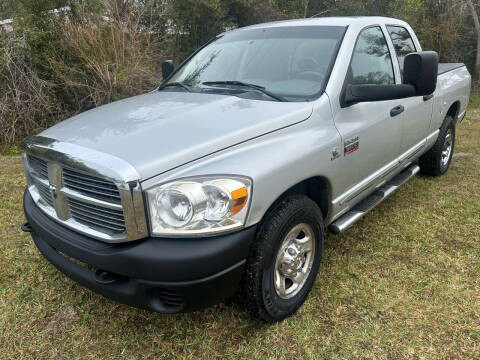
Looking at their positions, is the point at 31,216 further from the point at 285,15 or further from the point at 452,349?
the point at 285,15

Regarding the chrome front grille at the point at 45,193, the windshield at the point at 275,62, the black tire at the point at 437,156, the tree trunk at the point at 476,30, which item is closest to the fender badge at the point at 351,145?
the windshield at the point at 275,62

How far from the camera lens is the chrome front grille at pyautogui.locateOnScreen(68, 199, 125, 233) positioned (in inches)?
75.5

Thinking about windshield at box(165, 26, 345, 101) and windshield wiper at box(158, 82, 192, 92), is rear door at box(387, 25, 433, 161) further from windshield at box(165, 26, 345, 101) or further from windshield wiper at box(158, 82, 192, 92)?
windshield wiper at box(158, 82, 192, 92)

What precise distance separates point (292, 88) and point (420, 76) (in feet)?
2.75

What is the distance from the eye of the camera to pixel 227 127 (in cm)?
217

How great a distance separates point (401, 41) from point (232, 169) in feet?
8.74

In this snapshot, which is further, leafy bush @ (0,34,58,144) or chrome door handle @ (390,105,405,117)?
leafy bush @ (0,34,58,144)

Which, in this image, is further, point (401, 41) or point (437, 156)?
point (437, 156)

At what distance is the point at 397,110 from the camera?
3.23m

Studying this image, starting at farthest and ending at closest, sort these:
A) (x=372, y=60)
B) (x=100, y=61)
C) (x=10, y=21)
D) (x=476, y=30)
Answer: (x=476, y=30) → (x=100, y=61) → (x=10, y=21) → (x=372, y=60)

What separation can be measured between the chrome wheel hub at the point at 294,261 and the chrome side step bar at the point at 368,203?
1.20 ft

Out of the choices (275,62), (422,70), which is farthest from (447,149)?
A: (275,62)

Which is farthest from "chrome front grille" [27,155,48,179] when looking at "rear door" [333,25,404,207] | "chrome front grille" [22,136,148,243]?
"rear door" [333,25,404,207]

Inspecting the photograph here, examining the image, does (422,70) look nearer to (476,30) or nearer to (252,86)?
(252,86)
